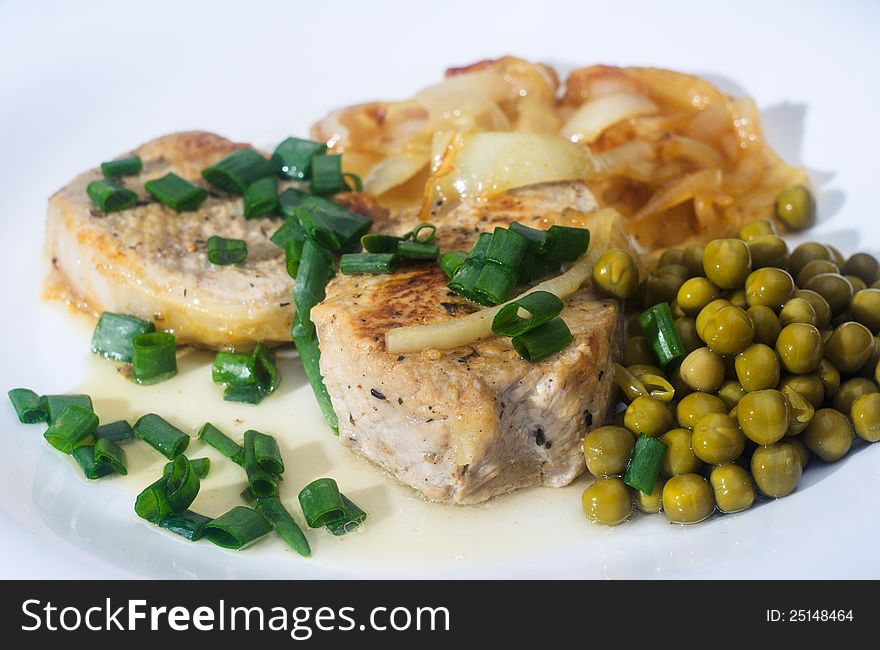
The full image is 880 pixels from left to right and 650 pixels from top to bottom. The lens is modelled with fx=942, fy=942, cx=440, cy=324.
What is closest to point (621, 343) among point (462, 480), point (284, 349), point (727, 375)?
point (727, 375)

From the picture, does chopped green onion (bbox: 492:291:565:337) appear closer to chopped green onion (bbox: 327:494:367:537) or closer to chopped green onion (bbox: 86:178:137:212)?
chopped green onion (bbox: 327:494:367:537)

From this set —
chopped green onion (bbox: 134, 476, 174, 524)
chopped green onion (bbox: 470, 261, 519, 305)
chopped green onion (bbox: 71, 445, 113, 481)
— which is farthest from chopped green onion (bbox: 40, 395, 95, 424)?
chopped green onion (bbox: 470, 261, 519, 305)

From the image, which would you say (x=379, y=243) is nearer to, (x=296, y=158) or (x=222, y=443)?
(x=222, y=443)

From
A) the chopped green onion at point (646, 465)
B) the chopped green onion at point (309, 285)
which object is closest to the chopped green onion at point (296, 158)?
the chopped green onion at point (309, 285)

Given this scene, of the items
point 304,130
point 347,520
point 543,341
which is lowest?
point 347,520

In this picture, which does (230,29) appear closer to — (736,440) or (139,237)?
(139,237)

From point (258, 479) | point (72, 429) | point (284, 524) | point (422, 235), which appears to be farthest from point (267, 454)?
point (422, 235)
